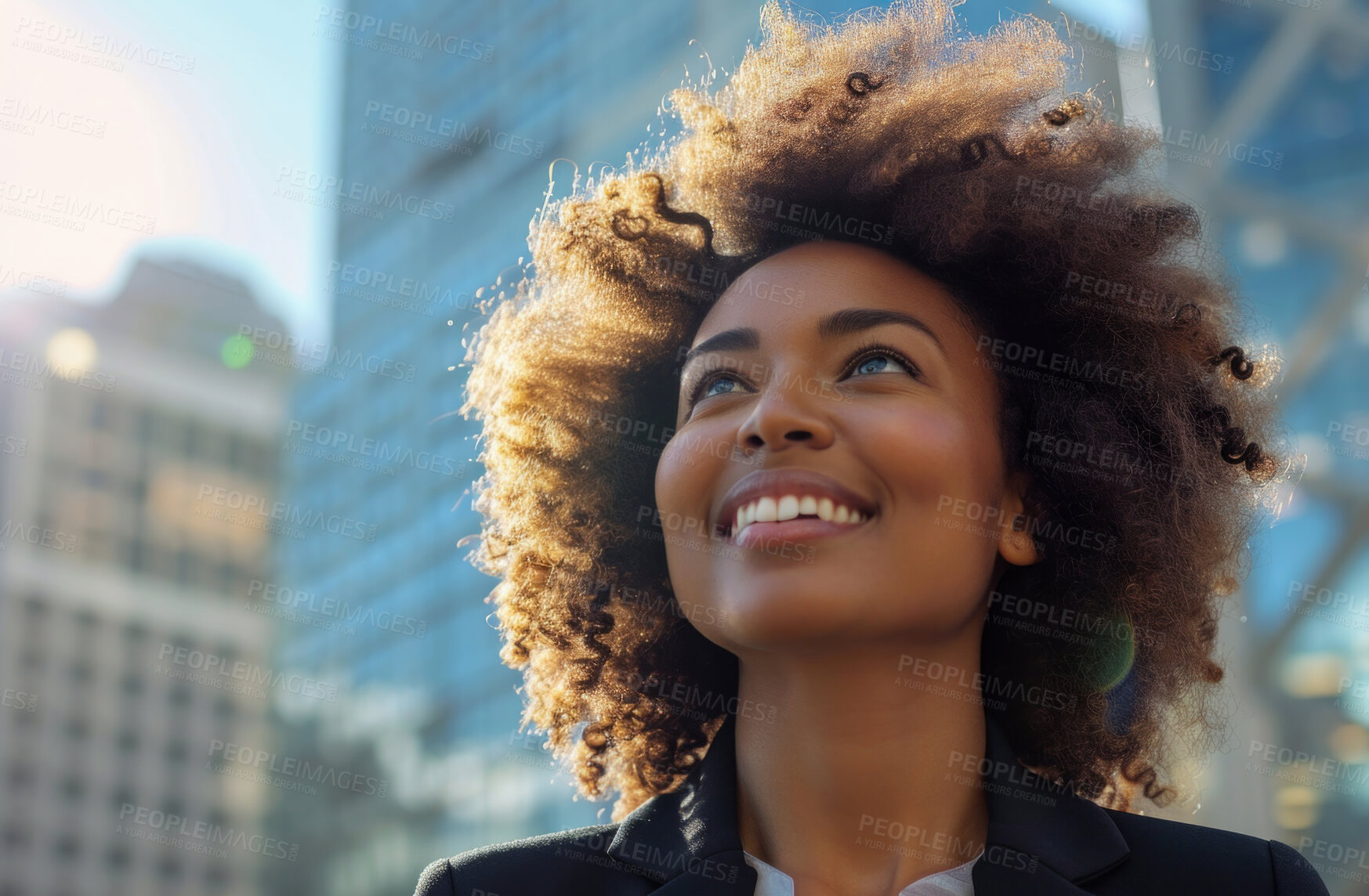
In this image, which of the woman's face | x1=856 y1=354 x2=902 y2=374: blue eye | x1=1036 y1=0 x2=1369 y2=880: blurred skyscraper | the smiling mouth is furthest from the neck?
x1=1036 y1=0 x2=1369 y2=880: blurred skyscraper

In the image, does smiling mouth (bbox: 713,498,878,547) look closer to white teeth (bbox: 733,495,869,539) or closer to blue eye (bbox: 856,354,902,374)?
white teeth (bbox: 733,495,869,539)

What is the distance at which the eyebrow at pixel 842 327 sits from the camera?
2.62m

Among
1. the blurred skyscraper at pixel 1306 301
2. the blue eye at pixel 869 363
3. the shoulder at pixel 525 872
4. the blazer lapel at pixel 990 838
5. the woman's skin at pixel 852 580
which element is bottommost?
the shoulder at pixel 525 872

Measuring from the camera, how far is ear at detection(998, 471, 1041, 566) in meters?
2.68

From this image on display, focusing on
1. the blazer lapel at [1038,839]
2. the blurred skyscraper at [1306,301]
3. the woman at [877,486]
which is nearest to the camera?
the blazer lapel at [1038,839]

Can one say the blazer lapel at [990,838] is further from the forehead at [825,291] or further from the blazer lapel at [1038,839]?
the forehead at [825,291]

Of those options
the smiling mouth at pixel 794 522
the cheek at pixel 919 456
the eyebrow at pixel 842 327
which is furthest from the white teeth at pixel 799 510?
the eyebrow at pixel 842 327

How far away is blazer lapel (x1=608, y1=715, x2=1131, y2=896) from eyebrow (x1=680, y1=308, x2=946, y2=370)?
0.93 metres

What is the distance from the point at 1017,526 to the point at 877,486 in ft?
1.71

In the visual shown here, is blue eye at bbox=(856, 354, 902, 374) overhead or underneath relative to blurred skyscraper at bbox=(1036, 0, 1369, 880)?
underneath

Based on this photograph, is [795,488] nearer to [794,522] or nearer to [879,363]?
[794,522]

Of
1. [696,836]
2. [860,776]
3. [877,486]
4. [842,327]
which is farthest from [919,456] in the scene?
[696,836]

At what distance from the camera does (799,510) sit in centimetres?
237

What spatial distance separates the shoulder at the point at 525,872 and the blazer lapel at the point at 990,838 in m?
0.06
